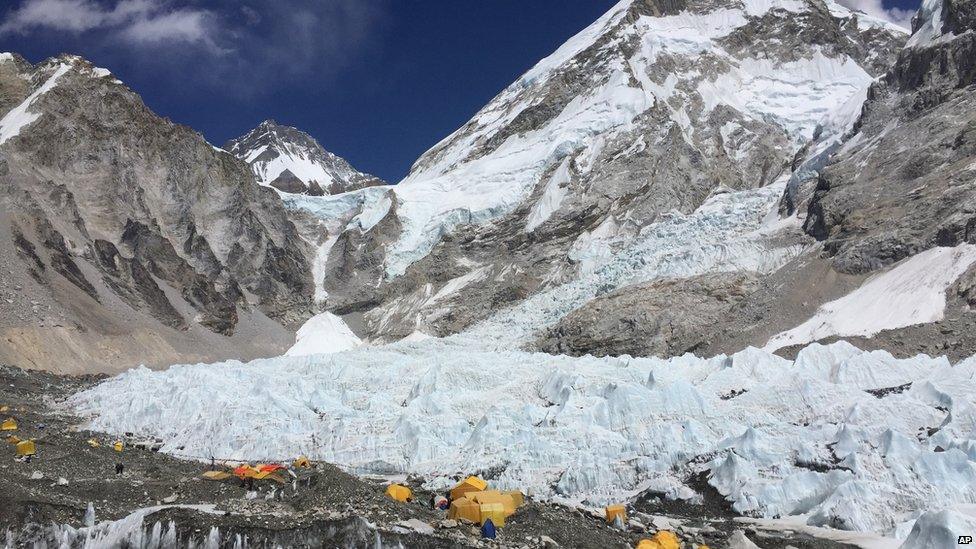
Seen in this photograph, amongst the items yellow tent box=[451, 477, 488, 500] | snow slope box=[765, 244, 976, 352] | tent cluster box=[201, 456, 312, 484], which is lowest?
yellow tent box=[451, 477, 488, 500]

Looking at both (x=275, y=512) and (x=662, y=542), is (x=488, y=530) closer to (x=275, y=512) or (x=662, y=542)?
(x=662, y=542)

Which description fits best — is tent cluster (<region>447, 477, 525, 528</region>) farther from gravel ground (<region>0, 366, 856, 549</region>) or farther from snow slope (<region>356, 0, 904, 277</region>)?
snow slope (<region>356, 0, 904, 277</region>)

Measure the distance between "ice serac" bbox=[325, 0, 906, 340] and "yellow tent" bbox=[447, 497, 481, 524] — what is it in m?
58.6

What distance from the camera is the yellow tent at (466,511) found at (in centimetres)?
1855

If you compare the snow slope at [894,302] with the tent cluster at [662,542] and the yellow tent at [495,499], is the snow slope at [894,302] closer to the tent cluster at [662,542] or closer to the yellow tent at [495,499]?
the tent cluster at [662,542]

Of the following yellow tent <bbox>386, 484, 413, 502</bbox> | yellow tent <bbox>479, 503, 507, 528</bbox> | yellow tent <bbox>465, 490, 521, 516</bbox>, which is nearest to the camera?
yellow tent <bbox>479, 503, 507, 528</bbox>

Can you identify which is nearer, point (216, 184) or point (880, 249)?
point (880, 249)

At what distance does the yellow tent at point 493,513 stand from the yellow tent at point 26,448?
13812mm

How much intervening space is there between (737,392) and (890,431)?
7.36 meters

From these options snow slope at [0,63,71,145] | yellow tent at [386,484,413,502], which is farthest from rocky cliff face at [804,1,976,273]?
snow slope at [0,63,71,145]

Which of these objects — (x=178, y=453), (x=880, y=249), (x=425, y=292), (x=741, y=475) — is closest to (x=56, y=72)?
(x=425, y=292)

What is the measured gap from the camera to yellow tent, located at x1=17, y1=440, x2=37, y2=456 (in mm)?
22734

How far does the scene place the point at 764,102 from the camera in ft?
373

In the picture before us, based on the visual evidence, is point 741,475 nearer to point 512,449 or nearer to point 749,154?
point 512,449
